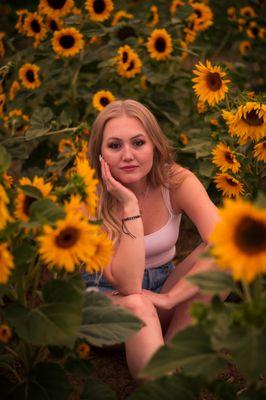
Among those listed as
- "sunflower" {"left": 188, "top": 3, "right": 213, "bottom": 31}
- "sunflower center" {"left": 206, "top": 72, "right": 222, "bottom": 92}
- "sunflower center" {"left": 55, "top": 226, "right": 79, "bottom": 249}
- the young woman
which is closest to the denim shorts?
the young woman

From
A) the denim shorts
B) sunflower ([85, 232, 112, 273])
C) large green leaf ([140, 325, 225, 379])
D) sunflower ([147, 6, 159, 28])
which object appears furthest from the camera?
sunflower ([147, 6, 159, 28])

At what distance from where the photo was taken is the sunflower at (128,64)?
3713 millimetres

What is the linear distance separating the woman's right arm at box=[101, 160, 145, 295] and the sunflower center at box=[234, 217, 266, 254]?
108 cm

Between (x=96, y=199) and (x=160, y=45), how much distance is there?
2327mm

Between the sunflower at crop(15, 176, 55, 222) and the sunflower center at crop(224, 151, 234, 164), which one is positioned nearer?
the sunflower at crop(15, 176, 55, 222)

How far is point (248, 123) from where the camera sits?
262cm

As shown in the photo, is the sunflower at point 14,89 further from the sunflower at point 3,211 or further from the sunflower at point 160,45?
the sunflower at point 3,211

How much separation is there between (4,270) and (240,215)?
2.00 ft

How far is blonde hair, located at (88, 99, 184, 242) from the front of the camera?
2.60m

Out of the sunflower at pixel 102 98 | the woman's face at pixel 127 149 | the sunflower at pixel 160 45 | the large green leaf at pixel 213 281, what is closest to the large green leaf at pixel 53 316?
the large green leaf at pixel 213 281

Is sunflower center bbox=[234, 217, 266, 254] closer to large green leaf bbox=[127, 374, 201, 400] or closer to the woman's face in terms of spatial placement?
large green leaf bbox=[127, 374, 201, 400]

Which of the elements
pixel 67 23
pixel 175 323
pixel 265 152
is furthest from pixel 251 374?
pixel 67 23

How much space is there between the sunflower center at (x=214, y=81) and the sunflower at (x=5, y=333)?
1.51 meters

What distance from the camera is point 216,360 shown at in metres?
Result: 1.43
